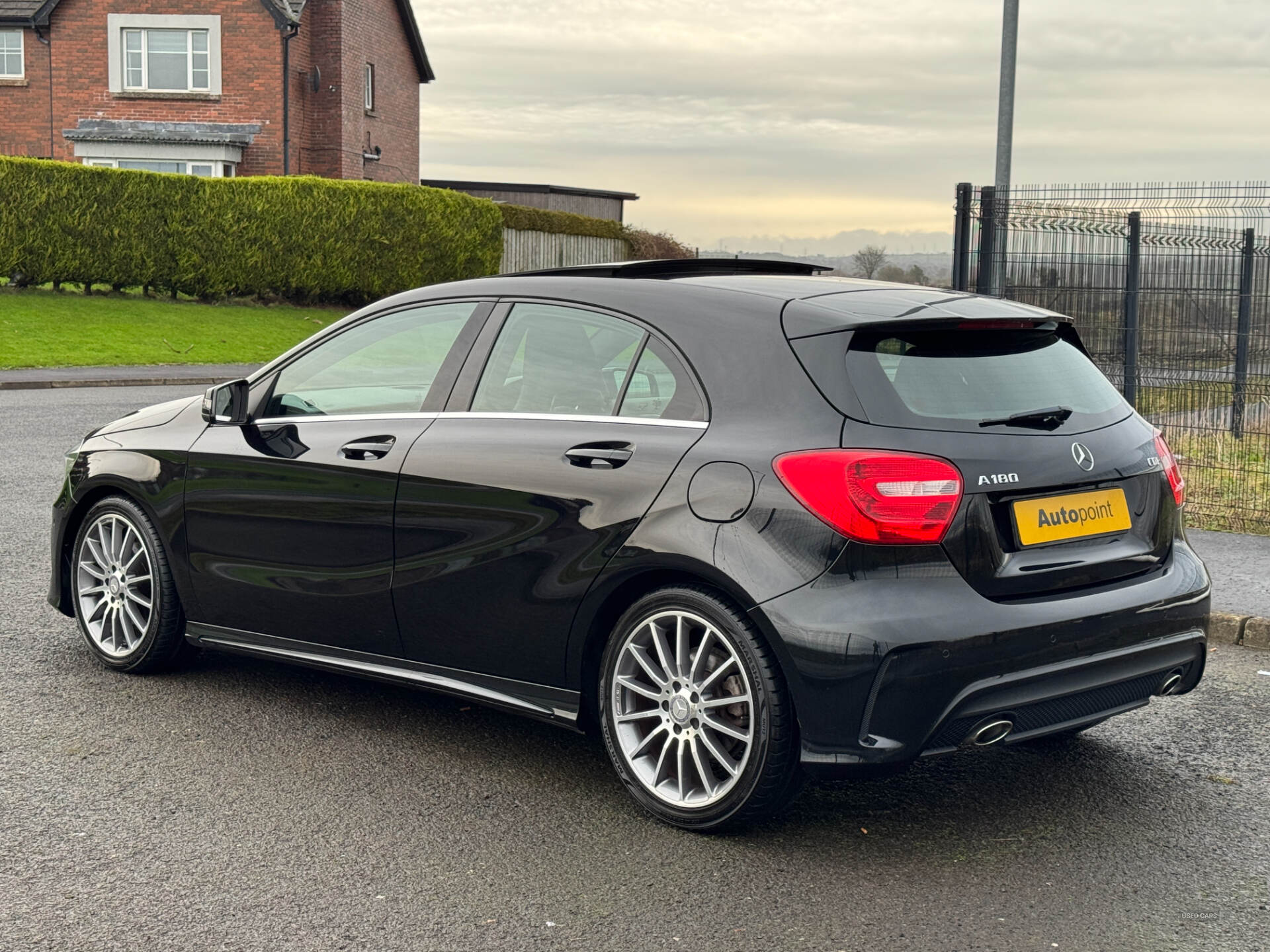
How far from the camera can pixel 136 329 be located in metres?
26.3

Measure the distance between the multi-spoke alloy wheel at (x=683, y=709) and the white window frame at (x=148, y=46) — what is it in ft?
124

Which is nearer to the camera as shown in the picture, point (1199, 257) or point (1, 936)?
point (1, 936)

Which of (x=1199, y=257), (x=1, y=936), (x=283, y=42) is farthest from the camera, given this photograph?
(x=283, y=42)

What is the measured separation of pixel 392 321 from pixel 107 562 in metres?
1.72

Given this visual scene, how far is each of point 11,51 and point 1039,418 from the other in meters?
42.1

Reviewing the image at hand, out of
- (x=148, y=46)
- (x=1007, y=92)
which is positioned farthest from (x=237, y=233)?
(x=1007, y=92)

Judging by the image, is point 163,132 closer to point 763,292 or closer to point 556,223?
point 556,223

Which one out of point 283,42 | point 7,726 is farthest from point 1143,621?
point 283,42

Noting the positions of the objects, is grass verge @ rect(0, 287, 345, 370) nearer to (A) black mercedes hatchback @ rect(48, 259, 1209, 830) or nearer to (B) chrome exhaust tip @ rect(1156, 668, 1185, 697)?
(A) black mercedes hatchback @ rect(48, 259, 1209, 830)

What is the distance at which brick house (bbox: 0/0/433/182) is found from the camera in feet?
126

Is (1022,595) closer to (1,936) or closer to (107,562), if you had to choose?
(1,936)

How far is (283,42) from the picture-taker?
3834cm

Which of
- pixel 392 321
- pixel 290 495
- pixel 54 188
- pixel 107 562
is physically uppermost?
pixel 54 188

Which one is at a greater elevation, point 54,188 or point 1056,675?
point 54,188
